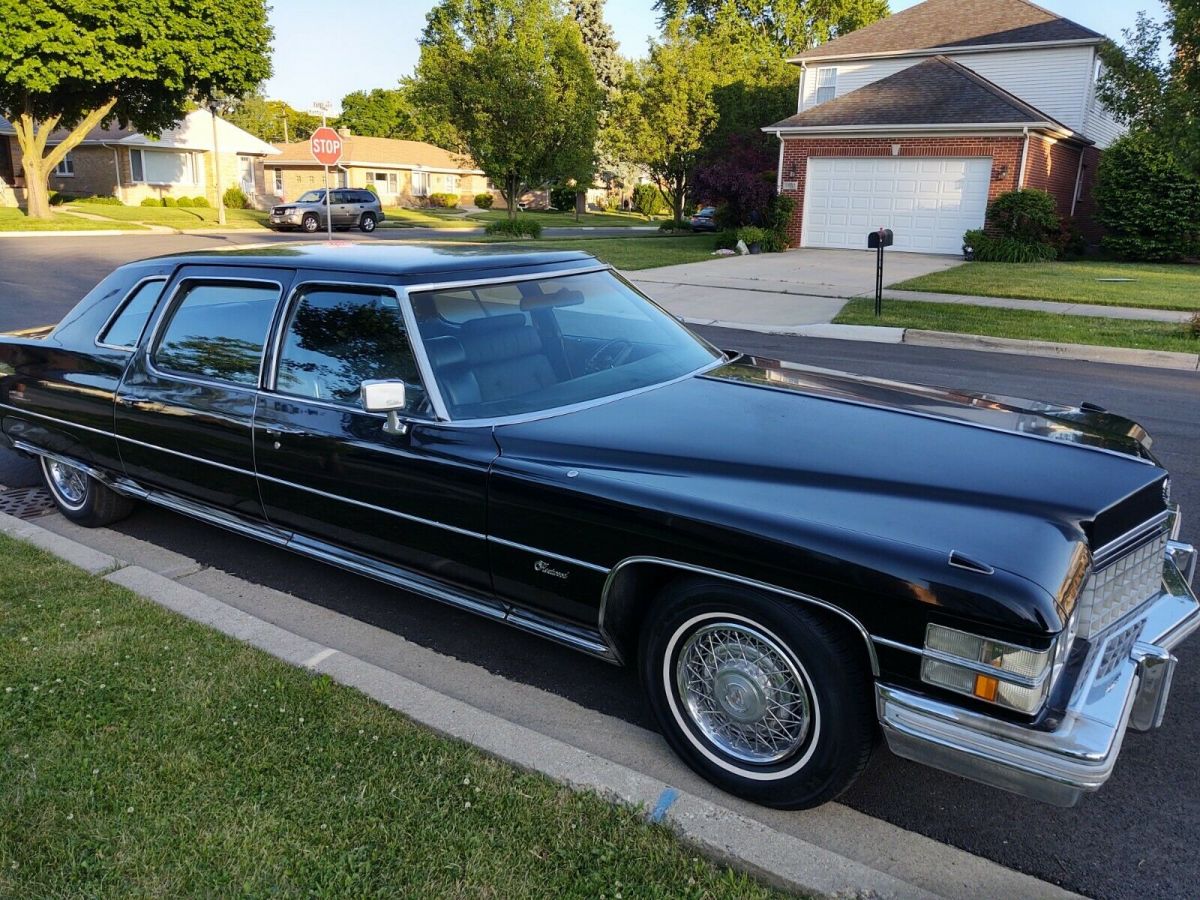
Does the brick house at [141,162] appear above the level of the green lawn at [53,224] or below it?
above

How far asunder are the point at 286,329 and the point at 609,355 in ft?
4.61

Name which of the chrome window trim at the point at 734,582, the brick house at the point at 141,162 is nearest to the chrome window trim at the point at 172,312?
the chrome window trim at the point at 734,582

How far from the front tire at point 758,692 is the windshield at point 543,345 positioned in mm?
1107

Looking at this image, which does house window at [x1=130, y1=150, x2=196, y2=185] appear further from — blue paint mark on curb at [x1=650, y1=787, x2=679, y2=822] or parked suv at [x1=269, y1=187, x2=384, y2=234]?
blue paint mark on curb at [x1=650, y1=787, x2=679, y2=822]

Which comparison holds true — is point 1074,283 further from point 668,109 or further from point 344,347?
point 668,109

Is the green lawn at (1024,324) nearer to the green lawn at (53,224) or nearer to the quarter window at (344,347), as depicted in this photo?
the quarter window at (344,347)

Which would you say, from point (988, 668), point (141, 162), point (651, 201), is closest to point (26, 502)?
point (988, 668)

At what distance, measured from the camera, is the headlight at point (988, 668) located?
240 centimetres

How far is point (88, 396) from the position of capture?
16.1ft

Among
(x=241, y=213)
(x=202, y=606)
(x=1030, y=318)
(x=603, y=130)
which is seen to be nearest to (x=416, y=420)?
(x=202, y=606)

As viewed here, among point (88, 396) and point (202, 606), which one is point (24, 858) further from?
point (88, 396)

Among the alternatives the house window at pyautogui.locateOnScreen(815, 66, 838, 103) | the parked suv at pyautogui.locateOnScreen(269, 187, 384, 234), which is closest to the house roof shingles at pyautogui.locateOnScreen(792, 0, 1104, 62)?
the house window at pyautogui.locateOnScreen(815, 66, 838, 103)

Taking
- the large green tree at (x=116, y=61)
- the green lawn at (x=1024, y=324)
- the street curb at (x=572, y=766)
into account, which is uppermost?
the large green tree at (x=116, y=61)

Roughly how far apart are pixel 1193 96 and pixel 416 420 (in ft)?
40.1
